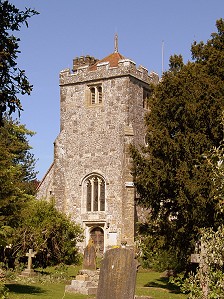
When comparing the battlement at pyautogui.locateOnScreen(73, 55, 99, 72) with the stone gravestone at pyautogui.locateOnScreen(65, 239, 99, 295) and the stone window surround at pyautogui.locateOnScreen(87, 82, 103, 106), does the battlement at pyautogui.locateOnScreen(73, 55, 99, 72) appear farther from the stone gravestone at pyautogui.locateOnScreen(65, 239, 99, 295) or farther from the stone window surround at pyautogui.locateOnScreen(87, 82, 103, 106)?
the stone gravestone at pyautogui.locateOnScreen(65, 239, 99, 295)

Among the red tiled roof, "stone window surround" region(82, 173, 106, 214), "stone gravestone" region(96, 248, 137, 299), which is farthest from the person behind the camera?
the red tiled roof

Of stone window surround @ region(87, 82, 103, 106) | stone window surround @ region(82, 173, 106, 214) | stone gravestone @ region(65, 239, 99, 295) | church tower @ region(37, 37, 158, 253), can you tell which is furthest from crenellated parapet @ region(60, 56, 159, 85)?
stone gravestone @ region(65, 239, 99, 295)

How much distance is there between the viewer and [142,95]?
30594mm

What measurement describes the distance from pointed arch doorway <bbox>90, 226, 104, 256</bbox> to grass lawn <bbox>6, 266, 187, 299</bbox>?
7375mm

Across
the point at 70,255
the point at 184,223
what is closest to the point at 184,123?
the point at 184,223

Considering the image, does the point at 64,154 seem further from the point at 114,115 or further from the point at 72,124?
the point at 114,115

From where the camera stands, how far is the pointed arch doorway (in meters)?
29.2

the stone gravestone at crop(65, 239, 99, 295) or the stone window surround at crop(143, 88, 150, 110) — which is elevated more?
the stone window surround at crop(143, 88, 150, 110)

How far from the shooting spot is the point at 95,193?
29.8m

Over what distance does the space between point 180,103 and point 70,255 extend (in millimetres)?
11479

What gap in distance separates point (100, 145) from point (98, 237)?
Answer: 5.05 meters

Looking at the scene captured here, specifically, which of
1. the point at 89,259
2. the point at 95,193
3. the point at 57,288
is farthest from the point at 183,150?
the point at 95,193

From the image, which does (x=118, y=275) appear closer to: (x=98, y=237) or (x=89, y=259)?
(x=89, y=259)

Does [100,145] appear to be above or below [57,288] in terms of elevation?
above
